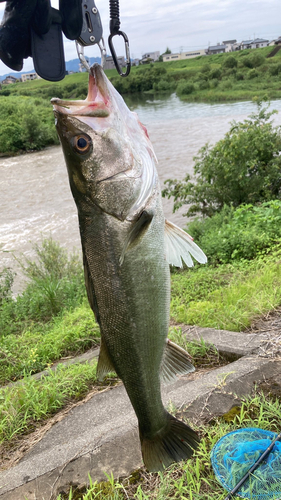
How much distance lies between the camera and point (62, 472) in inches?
98.9

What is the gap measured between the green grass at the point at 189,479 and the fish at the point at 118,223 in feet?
2.86

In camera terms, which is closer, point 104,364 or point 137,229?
point 137,229

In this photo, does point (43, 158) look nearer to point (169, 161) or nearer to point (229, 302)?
point (169, 161)

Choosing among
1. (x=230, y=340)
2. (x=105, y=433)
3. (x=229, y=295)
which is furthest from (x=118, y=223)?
(x=229, y=295)

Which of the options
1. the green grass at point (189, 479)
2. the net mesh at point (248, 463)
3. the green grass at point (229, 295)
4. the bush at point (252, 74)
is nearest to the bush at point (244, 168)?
the green grass at point (229, 295)

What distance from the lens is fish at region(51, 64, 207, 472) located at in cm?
157

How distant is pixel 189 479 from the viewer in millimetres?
2250

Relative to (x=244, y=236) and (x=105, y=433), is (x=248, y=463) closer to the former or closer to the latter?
(x=105, y=433)

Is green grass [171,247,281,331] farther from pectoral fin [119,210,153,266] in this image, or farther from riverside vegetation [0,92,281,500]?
pectoral fin [119,210,153,266]

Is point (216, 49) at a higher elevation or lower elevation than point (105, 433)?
higher

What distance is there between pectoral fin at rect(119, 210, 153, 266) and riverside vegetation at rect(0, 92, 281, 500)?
1496mm

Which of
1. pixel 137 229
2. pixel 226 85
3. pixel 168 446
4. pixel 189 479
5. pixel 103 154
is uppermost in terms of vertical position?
pixel 226 85

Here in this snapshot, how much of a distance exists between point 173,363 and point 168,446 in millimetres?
376

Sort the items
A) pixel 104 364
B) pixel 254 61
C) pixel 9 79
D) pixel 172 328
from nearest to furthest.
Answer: pixel 104 364
pixel 172 328
pixel 254 61
pixel 9 79
